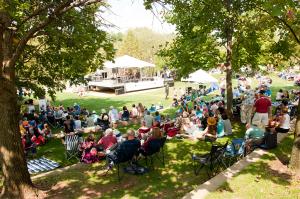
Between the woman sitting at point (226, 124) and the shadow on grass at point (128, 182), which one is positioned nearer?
the shadow on grass at point (128, 182)

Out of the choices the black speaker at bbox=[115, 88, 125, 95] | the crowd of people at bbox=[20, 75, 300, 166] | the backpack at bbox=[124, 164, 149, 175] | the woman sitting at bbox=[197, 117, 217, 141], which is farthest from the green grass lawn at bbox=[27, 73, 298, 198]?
the black speaker at bbox=[115, 88, 125, 95]

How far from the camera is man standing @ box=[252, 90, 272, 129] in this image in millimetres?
12227

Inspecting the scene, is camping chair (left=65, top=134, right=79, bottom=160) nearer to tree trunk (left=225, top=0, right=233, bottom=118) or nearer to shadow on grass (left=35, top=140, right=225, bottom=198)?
shadow on grass (left=35, top=140, right=225, bottom=198)

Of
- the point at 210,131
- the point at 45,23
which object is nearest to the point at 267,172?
the point at 210,131

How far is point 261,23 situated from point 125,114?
9966 mm

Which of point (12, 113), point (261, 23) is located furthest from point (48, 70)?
point (261, 23)

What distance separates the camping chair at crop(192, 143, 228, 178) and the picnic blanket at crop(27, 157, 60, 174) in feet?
16.9

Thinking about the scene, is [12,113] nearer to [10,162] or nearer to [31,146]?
[10,162]

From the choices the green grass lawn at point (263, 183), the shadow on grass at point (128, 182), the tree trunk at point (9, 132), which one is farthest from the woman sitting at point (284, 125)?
the tree trunk at point (9, 132)

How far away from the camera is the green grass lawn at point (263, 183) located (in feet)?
23.2

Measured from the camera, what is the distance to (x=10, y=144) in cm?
A: 792

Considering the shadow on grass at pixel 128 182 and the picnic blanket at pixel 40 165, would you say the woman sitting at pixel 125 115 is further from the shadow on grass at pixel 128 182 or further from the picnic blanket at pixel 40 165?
the shadow on grass at pixel 128 182

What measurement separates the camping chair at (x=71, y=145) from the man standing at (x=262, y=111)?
22.7 feet

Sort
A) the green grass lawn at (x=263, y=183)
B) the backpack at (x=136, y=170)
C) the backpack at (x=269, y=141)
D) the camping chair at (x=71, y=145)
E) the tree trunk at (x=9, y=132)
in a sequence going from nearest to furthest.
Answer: the green grass lawn at (x=263, y=183) < the tree trunk at (x=9, y=132) < the backpack at (x=136, y=170) < the backpack at (x=269, y=141) < the camping chair at (x=71, y=145)
